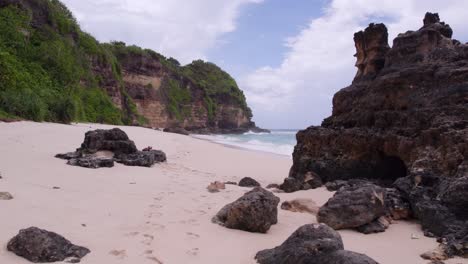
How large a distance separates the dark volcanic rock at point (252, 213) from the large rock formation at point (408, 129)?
78.1 inches

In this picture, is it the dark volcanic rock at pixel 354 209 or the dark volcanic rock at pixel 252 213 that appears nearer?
the dark volcanic rock at pixel 252 213

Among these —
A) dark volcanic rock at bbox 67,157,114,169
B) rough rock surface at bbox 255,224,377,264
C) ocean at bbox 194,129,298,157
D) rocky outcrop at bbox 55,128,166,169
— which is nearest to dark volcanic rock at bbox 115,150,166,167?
rocky outcrop at bbox 55,128,166,169

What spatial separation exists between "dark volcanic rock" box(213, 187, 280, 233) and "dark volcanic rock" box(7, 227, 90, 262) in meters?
1.78

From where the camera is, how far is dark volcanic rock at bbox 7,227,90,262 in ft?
10.5

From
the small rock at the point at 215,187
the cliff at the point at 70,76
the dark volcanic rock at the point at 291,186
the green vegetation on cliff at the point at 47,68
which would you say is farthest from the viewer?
the cliff at the point at 70,76

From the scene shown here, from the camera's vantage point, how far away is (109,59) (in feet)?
115

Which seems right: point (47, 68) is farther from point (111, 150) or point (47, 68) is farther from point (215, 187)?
point (215, 187)

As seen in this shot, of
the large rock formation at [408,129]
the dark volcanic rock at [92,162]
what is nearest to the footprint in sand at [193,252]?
the large rock formation at [408,129]

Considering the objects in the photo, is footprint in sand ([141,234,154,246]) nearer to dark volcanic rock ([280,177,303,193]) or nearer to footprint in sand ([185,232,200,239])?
footprint in sand ([185,232,200,239])

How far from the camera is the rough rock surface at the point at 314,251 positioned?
10.3 ft

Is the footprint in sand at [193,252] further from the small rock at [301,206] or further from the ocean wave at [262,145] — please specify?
the ocean wave at [262,145]

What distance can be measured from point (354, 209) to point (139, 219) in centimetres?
260

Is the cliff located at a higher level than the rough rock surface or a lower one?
higher

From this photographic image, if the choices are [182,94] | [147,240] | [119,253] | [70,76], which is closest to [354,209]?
[147,240]
